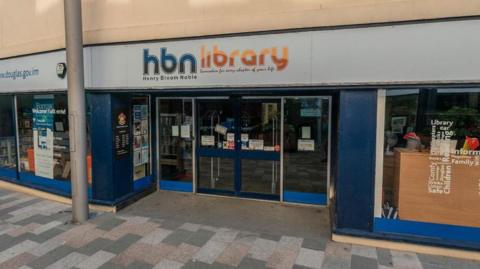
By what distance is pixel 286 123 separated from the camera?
5.50m

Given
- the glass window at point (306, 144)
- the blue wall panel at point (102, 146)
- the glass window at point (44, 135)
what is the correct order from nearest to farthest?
1. the blue wall panel at point (102, 146)
2. the glass window at point (306, 144)
3. the glass window at point (44, 135)

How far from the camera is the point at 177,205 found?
5609 millimetres

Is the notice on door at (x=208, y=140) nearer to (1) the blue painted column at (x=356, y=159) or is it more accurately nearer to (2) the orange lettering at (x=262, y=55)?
(2) the orange lettering at (x=262, y=55)

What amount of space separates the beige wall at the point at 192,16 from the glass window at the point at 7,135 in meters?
1.26

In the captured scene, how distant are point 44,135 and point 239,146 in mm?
3782

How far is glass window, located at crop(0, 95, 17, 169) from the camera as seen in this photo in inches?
267

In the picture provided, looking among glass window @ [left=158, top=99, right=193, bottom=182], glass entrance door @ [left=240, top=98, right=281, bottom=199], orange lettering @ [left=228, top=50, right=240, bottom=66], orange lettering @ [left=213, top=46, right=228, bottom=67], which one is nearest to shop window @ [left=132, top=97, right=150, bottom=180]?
glass window @ [left=158, top=99, right=193, bottom=182]

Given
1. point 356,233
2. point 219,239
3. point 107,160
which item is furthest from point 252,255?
point 107,160

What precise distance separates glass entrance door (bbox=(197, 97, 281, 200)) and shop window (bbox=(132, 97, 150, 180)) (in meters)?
1.00

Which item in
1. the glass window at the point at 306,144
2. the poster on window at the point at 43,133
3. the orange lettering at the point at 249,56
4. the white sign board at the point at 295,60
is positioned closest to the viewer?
the white sign board at the point at 295,60

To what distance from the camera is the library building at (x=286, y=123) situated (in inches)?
150

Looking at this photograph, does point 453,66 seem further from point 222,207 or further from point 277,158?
point 222,207

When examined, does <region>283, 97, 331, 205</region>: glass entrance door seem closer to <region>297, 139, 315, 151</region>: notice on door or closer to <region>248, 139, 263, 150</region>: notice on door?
<region>297, 139, 315, 151</region>: notice on door

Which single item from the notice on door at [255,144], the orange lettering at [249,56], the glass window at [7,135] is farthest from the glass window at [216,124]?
the glass window at [7,135]
